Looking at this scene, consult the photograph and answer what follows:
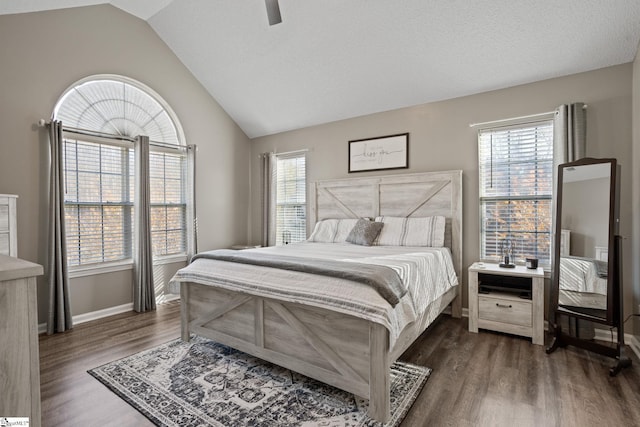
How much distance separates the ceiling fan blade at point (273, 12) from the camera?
9.78 ft

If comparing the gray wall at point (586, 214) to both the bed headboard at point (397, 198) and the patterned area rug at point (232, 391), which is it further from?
the patterned area rug at point (232, 391)

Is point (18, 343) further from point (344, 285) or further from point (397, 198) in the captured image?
point (397, 198)

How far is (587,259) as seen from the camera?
279cm

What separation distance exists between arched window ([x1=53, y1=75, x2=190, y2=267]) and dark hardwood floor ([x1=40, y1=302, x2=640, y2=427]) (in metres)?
1.17

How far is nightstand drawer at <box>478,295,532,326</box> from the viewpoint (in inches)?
118

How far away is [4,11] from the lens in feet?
9.89

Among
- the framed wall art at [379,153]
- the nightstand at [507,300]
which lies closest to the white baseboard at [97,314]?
the framed wall art at [379,153]

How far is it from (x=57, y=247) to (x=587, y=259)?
504 centimetres

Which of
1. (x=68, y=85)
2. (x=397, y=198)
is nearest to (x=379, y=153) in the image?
(x=397, y=198)

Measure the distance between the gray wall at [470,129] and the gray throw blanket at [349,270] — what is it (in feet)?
6.76

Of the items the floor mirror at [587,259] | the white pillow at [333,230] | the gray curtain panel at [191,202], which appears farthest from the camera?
the gray curtain panel at [191,202]

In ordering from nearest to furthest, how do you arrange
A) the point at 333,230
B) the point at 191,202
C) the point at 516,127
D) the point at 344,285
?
the point at 344,285, the point at 516,127, the point at 333,230, the point at 191,202

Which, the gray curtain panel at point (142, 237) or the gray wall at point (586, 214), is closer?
the gray wall at point (586, 214)

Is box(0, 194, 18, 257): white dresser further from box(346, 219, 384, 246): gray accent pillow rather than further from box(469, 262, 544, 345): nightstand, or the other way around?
box(469, 262, 544, 345): nightstand
